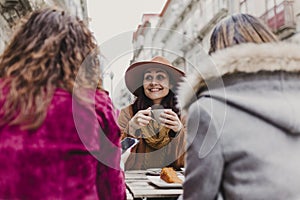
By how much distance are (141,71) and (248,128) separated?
48.0 inches

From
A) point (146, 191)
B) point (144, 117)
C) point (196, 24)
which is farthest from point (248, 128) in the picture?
point (196, 24)

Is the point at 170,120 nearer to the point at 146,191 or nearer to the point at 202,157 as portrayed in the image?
the point at 146,191

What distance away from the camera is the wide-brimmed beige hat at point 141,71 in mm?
2260

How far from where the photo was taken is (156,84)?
89.8 inches

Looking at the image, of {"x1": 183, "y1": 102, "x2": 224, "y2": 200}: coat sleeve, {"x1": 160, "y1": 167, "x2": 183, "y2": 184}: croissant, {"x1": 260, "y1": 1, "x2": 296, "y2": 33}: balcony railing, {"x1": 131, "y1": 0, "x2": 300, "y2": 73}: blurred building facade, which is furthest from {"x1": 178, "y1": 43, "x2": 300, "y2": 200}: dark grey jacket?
{"x1": 260, "y1": 1, "x2": 296, "y2": 33}: balcony railing

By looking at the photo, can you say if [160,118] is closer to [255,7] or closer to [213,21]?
[255,7]

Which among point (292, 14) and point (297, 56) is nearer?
point (297, 56)

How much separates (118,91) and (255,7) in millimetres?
9202

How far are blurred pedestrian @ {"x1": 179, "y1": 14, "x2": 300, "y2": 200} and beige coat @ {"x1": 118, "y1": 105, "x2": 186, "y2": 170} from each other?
0.94 meters

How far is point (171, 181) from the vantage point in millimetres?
1808

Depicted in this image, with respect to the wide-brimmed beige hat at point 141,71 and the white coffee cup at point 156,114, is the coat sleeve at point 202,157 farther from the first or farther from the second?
the wide-brimmed beige hat at point 141,71

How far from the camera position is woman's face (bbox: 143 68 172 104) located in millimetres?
2264

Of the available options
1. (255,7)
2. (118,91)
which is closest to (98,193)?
(118,91)

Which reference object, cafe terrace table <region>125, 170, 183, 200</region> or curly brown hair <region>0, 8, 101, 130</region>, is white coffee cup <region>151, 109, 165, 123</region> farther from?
curly brown hair <region>0, 8, 101, 130</region>
